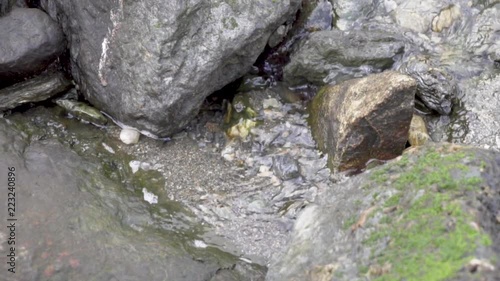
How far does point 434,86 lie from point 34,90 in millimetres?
3651

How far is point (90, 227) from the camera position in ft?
12.3

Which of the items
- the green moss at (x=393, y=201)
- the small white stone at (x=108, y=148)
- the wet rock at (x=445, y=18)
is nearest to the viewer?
the green moss at (x=393, y=201)

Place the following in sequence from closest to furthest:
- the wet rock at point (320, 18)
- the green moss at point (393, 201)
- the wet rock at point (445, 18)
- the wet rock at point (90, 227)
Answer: the green moss at point (393, 201) → the wet rock at point (90, 227) → the wet rock at point (445, 18) → the wet rock at point (320, 18)

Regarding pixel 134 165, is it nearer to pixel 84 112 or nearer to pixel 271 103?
pixel 84 112

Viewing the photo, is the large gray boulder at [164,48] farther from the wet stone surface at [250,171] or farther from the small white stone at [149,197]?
the small white stone at [149,197]

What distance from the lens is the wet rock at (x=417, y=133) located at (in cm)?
435

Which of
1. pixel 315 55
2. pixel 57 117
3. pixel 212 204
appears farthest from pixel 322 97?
pixel 57 117

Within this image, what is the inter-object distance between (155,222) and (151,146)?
0.91 meters

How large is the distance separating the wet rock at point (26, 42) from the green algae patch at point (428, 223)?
132 inches

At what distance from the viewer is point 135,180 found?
14.5ft

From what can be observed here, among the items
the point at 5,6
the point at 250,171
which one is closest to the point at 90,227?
the point at 250,171

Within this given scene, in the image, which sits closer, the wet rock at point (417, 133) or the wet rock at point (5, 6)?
the wet rock at point (417, 133)

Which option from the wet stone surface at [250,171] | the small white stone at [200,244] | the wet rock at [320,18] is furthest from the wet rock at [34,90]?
the wet rock at [320,18]

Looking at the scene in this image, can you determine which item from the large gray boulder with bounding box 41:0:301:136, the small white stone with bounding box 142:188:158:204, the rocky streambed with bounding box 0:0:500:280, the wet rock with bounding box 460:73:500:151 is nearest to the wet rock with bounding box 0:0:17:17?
the rocky streambed with bounding box 0:0:500:280
